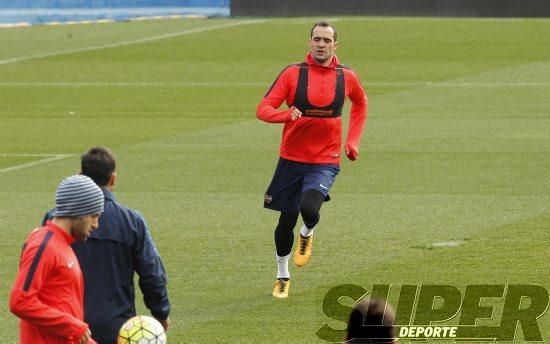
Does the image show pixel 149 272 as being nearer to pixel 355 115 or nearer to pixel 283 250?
pixel 283 250

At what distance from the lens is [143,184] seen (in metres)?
21.0

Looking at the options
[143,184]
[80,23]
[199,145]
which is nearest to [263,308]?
[143,184]

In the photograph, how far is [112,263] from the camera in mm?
8602

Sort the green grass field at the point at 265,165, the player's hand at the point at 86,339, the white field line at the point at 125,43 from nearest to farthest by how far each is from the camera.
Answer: the player's hand at the point at 86,339 < the green grass field at the point at 265,165 < the white field line at the point at 125,43

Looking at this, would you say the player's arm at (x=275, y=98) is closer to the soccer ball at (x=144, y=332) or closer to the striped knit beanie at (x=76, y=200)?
the soccer ball at (x=144, y=332)

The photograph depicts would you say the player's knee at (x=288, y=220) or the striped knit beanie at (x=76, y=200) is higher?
the striped knit beanie at (x=76, y=200)

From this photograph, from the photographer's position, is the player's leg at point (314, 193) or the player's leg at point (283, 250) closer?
the player's leg at point (314, 193)

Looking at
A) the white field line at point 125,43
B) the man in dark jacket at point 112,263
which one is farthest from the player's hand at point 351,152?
the white field line at point 125,43

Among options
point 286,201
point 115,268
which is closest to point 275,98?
point 286,201

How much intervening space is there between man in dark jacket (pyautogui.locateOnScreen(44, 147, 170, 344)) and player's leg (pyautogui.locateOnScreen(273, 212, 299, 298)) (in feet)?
15.8

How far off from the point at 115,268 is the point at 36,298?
35.8 inches

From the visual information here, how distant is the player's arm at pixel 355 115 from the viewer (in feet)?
46.0

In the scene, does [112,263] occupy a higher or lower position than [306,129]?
higher

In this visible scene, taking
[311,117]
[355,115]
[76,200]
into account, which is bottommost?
[355,115]
